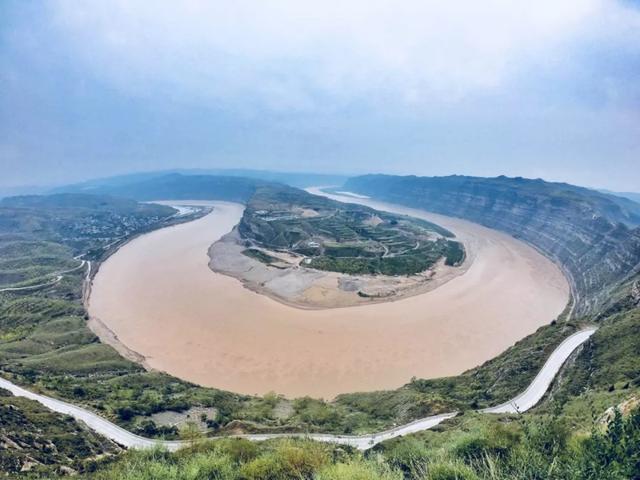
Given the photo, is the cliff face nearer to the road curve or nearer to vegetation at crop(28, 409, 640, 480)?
the road curve

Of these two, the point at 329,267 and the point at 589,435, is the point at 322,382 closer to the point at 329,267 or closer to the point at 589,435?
the point at 589,435

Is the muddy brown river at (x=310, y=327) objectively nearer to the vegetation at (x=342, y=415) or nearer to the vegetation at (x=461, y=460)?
the vegetation at (x=342, y=415)

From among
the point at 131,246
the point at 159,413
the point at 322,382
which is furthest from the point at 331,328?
the point at 131,246

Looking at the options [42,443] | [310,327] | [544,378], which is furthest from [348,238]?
[42,443]

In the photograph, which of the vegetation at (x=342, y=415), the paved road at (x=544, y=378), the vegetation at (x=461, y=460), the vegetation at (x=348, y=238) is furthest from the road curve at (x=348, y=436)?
the vegetation at (x=348, y=238)

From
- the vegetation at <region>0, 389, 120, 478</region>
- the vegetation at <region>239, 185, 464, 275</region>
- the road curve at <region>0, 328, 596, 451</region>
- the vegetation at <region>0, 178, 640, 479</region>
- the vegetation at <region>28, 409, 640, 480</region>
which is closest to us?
the vegetation at <region>28, 409, 640, 480</region>

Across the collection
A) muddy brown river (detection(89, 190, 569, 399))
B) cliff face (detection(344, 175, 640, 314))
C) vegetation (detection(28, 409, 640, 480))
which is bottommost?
muddy brown river (detection(89, 190, 569, 399))

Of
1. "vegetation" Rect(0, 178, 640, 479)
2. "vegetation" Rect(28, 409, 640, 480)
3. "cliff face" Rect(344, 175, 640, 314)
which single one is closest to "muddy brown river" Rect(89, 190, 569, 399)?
"vegetation" Rect(0, 178, 640, 479)
